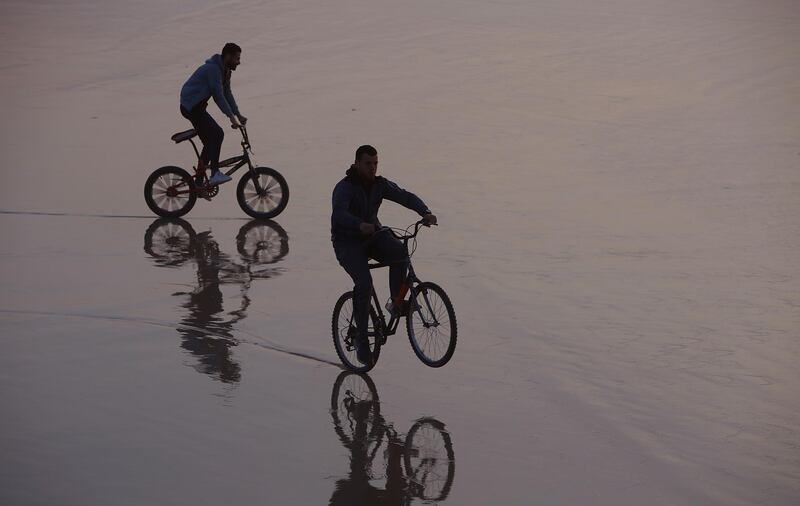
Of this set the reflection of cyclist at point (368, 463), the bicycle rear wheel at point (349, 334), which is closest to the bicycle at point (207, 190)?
the bicycle rear wheel at point (349, 334)

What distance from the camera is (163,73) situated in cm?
2700

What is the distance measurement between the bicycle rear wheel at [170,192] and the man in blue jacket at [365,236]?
6394mm

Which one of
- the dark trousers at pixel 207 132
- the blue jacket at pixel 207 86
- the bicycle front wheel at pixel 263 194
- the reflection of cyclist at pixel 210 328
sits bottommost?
the reflection of cyclist at pixel 210 328

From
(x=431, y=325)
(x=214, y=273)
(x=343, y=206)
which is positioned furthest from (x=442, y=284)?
(x=343, y=206)

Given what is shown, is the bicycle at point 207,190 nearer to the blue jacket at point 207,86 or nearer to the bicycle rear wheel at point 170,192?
the bicycle rear wheel at point 170,192

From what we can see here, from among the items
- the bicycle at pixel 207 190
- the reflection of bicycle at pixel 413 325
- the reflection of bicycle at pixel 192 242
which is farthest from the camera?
the bicycle at pixel 207 190

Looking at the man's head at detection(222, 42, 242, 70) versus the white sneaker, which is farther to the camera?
the white sneaker

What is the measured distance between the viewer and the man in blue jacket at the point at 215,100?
1502 centimetres

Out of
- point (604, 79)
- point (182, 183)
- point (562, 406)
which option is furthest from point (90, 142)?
point (562, 406)

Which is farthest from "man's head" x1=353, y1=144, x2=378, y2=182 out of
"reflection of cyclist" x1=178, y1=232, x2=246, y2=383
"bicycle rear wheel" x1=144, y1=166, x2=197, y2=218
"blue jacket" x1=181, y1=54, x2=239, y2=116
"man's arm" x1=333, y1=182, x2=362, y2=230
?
"bicycle rear wheel" x1=144, y1=166, x2=197, y2=218

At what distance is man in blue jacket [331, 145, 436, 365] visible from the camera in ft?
29.8

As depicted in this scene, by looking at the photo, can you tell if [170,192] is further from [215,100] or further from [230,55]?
[230,55]

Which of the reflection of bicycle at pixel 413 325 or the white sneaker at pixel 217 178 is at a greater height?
the white sneaker at pixel 217 178

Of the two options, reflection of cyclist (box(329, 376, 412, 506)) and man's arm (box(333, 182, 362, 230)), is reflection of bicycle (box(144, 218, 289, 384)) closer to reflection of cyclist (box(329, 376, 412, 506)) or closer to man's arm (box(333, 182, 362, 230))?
reflection of cyclist (box(329, 376, 412, 506))
